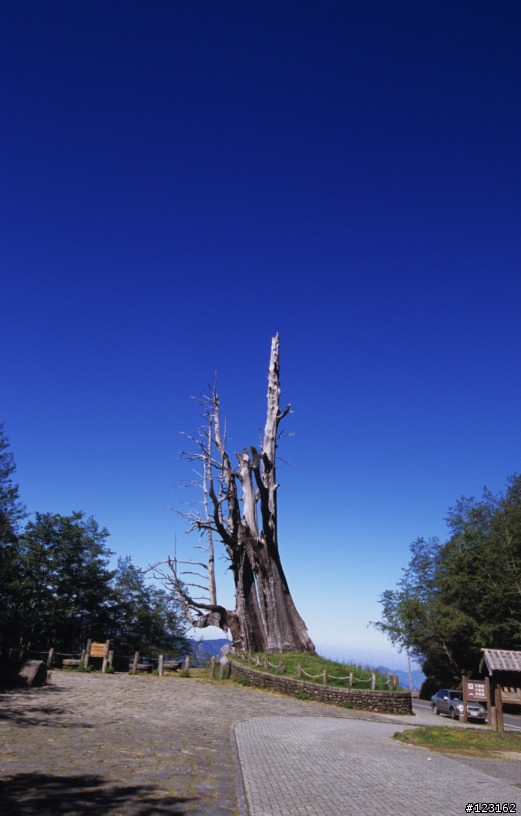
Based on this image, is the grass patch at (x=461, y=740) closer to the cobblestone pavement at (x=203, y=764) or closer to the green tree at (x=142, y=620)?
the cobblestone pavement at (x=203, y=764)

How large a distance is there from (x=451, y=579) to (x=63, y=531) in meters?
24.3

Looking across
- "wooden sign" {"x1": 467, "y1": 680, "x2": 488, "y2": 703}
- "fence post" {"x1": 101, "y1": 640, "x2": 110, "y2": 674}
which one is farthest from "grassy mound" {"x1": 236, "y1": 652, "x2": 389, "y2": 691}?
"fence post" {"x1": 101, "y1": 640, "x2": 110, "y2": 674}

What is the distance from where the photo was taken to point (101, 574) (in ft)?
96.1

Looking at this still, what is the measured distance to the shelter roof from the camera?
14.0 meters

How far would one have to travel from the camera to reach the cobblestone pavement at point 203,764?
6.27m

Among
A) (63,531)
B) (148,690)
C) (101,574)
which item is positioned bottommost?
(148,690)

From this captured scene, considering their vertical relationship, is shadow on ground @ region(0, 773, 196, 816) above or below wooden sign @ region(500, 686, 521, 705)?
below

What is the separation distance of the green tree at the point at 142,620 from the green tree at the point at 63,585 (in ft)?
3.19

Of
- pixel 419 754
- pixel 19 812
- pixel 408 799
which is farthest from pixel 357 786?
pixel 19 812

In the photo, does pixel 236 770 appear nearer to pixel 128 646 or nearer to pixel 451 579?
pixel 128 646

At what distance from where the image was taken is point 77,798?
19.8 feet

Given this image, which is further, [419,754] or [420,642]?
[420,642]

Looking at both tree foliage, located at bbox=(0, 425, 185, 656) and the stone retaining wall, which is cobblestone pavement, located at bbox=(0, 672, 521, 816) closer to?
the stone retaining wall

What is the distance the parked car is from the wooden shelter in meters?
7.75
